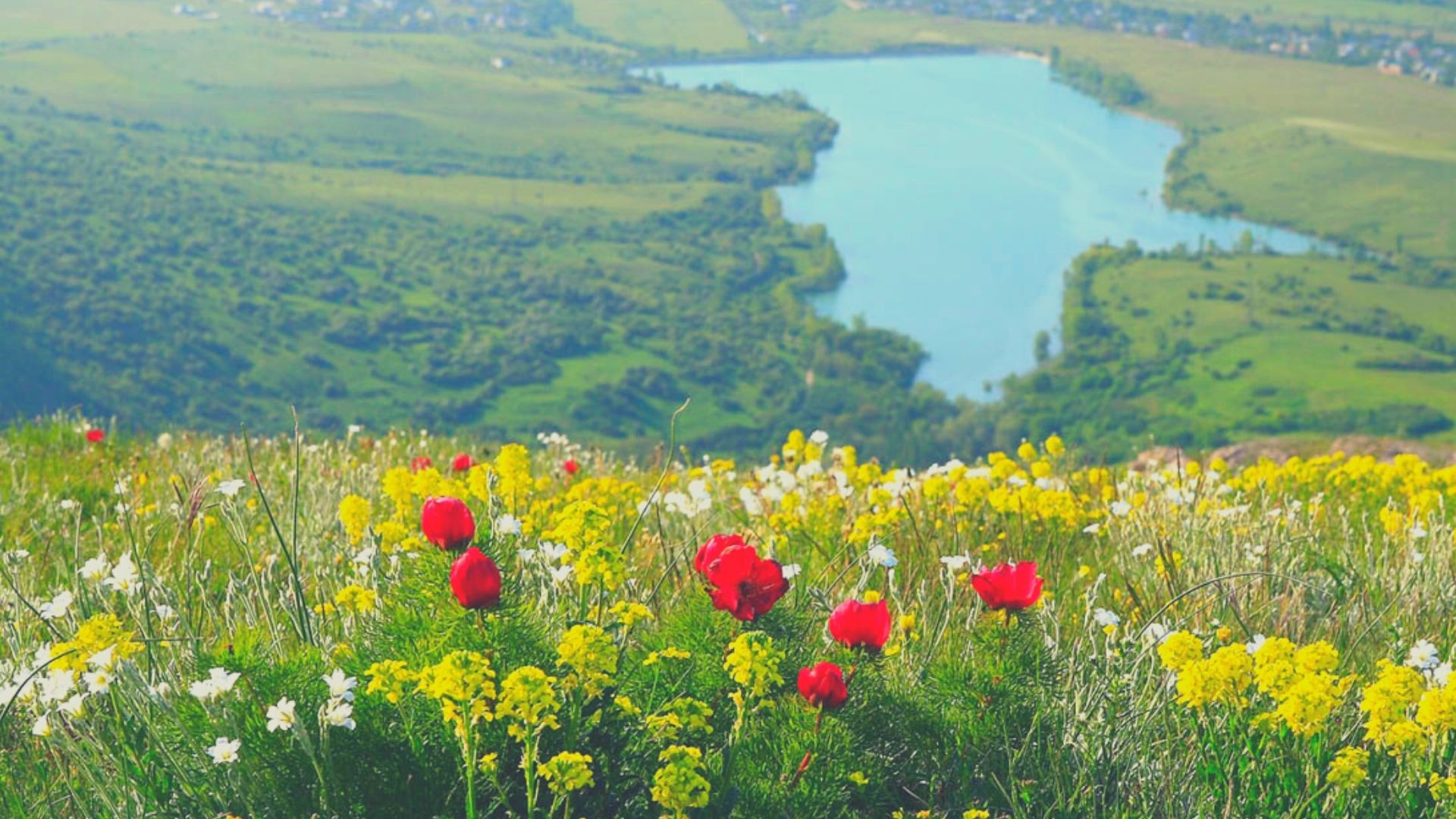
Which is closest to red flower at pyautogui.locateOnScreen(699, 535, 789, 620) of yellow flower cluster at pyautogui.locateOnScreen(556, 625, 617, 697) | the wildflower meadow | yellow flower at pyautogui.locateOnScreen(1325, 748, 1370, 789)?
the wildflower meadow

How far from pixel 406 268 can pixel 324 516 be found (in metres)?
150

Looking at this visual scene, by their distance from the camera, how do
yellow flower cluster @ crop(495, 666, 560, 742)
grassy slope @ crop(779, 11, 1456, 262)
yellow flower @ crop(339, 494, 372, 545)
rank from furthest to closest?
grassy slope @ crop(779, 11, 1456, 262)
yellow flower @ crop(339, 494, 372, 545)
yellow flower cluster @ crop(495, 666, 560, 742)

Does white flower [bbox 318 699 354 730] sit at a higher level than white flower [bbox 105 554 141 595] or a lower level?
higher

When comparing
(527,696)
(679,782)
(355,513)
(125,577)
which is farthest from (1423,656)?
(125,577)

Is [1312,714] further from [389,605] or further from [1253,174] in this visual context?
[1253,174]

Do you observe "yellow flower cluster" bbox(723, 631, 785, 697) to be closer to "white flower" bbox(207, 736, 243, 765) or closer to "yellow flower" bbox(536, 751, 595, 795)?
"yellow flower" bbox(536, 751, 595, 795)

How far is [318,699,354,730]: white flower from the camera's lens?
243 cm

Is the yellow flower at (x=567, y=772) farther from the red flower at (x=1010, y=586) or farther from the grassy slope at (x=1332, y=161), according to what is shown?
the grassy slope at (x=1332, y=161)

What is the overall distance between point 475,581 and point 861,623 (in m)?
0.80

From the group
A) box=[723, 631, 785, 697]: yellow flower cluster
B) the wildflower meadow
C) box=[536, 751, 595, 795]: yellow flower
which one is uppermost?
box=[723, 631, 785, 697]: yellow flower cluster

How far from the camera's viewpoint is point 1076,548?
5.26m

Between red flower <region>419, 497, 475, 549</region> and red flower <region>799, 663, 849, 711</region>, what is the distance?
791 millimetres

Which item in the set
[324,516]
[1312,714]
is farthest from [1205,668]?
[324,516]

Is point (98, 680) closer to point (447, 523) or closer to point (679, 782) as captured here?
point (447, 523)
